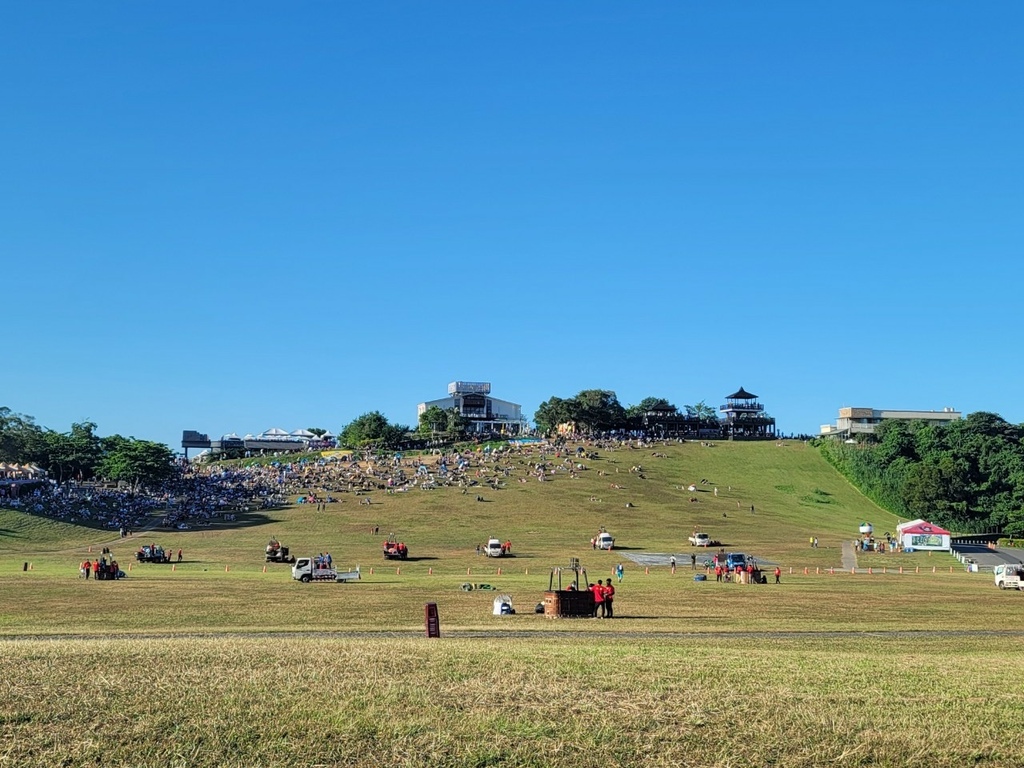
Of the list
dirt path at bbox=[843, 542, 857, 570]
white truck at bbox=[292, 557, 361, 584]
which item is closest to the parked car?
dirt path at bbox=[843, 542, 857, 570]

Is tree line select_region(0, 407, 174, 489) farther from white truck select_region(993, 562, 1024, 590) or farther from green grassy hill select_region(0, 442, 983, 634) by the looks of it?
white truck select_region(993, 562, 1024, 590)

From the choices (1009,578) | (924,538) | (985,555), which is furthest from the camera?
(924,538)

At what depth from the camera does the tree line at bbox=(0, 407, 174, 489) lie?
138 metres

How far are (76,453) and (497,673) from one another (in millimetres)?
157335

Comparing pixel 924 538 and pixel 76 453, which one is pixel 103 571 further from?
pixel 76 453

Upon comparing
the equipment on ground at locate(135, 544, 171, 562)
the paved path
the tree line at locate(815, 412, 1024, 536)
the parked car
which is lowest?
the paved path

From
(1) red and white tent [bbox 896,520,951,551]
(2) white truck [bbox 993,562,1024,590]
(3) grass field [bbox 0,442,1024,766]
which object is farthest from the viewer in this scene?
(1) red and white tent [bbox 896,520,951,551]

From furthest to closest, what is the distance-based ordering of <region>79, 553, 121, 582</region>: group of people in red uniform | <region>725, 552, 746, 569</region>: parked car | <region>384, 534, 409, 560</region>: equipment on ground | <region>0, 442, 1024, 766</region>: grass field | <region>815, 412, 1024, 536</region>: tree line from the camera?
<region>815, 412, 1024, 536</region>: tree line
<region>384, 534, 409, 560</region>: equipment on ground
<region>725, 552, 746, 569</region>: parked car
<region>79, 553, 121, 582</region>: group of people in red uniform
<region>0, 442, 1024, 766</region>: grass field

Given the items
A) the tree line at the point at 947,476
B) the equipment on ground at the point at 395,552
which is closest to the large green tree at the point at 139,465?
the equipment on ground at the point at 395,552

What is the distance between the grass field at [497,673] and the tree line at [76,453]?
238 ft

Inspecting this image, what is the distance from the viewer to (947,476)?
137 meters

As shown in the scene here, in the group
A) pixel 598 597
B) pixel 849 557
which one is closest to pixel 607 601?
pixel 598 597

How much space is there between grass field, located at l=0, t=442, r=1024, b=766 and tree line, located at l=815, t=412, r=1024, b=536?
239 feet

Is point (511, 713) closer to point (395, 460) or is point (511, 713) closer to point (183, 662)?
point (183, 662)
